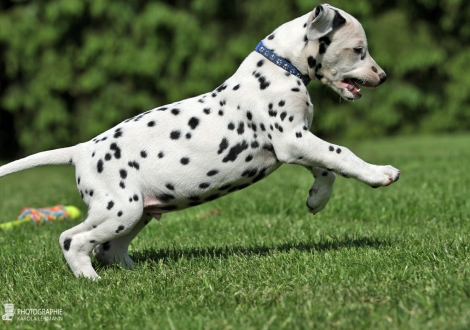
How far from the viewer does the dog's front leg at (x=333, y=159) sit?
14.4 feet

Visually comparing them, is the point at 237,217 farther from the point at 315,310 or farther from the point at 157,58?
the point at 157,58

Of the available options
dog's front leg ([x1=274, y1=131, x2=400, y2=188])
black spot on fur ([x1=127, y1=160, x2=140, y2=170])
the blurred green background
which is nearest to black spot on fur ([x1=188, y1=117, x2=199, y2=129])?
black spot on fur ([x1=127, y1=160, x2=140, y2=170])

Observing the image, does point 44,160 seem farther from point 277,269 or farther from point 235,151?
point 277,269

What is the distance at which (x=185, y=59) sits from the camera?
60.8 feet

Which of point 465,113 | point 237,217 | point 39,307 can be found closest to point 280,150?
point 39,307

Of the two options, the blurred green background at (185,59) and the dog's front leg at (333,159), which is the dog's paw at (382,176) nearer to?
the dog's front leg at (333,159)

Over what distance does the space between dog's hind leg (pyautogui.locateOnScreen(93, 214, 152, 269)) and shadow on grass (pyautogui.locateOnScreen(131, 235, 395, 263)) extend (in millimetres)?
205

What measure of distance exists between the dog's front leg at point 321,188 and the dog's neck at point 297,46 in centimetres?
66

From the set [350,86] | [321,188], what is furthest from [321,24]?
[321,188]

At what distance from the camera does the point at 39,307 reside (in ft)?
13.2

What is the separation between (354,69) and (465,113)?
15.3 meters

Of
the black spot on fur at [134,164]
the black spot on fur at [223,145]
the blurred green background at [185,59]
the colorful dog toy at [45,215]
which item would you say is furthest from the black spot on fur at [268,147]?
the blurred green background at [185,59]

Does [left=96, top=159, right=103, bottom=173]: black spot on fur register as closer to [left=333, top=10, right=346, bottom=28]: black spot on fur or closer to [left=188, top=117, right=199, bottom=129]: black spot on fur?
[left=188, top=117, right=199, bottom=129]: black spot on fur

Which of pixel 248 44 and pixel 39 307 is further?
pixel 248 44
